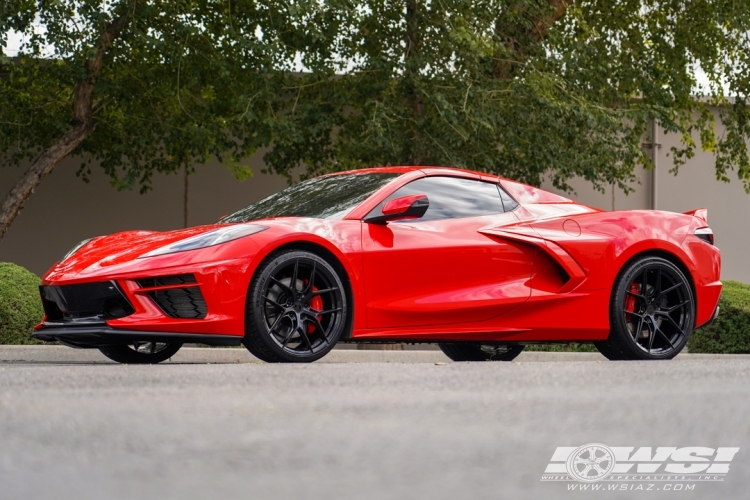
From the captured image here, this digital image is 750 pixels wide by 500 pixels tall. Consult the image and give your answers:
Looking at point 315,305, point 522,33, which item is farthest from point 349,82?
point 315,305

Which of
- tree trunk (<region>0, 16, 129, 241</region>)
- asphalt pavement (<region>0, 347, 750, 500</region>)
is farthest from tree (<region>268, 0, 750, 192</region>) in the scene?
asphalt pavement (<region>0, 347, 750, 500</region>)

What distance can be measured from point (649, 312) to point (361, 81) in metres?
7.20

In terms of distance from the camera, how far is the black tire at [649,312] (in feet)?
24.0

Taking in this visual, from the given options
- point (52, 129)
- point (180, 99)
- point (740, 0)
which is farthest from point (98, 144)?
point (740, 0)

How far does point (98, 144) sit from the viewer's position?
1622cm

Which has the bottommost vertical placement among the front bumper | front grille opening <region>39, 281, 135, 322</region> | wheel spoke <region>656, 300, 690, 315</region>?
wheel spoke <region>656, 300, 690, 315</region>

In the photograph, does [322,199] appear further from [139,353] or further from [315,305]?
[139,353]

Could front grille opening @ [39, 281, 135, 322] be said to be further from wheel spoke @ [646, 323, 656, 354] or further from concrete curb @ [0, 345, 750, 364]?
wheel spoke @ [646, 323, 656, 354]

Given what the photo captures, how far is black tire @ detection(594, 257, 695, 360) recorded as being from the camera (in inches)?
287

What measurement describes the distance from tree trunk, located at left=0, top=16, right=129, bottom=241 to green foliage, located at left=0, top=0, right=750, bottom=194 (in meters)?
0.18

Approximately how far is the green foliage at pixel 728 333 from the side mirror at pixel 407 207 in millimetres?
5753

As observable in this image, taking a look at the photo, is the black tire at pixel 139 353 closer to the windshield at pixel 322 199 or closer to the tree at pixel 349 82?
the windshield at pixel 322 199

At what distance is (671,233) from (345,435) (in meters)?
5.43

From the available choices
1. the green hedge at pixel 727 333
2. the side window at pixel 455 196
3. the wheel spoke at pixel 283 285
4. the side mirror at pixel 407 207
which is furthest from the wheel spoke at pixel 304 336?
the green hedge at pixel 727 333
